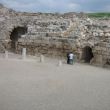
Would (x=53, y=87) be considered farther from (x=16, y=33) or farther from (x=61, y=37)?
(x=16, y=33)

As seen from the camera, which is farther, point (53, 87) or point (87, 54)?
point (87, 54)

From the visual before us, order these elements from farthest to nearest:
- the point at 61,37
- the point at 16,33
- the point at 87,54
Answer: the point at 16,33 < the point at 61,37 < the point at 87,54

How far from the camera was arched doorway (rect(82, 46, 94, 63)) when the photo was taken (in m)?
29.2

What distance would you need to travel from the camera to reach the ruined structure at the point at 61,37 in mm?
27984

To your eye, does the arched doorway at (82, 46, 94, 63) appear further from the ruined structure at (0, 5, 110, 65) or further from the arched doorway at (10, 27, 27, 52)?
the arched doorway at (10, 27, 27, 52)

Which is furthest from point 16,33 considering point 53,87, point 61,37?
point 53,87

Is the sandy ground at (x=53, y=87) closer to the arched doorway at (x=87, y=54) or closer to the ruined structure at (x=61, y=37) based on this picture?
the ruined structure at (x=61, y=37)

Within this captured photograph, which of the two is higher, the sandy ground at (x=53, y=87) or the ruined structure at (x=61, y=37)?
the ruined structure at (x=61, y=37)

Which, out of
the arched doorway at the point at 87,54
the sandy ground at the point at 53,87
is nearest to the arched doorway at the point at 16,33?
the arched doorway at the point at 87,54

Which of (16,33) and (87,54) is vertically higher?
(16,33)

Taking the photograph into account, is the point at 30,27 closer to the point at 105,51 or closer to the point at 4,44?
the point at 4,44

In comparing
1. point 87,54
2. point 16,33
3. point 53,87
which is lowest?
point 53,87

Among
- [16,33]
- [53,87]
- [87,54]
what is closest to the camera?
[53,87]

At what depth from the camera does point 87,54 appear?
29859 millimetres
